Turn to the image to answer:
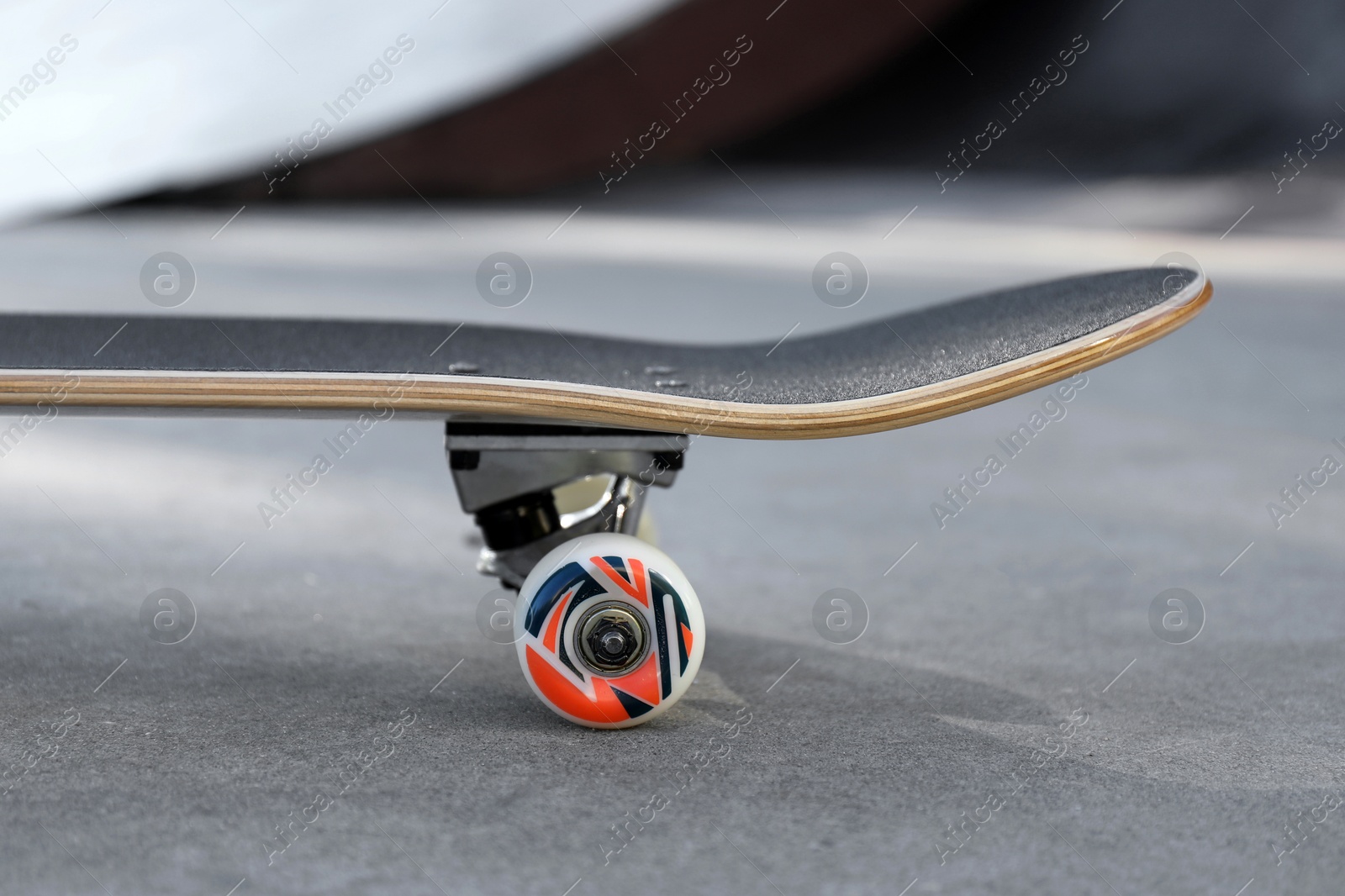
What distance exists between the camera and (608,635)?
122 cm

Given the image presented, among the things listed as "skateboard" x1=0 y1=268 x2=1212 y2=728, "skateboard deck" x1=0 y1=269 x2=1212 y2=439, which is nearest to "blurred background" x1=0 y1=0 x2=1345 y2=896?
"skateboard" x1=0 y1=268 x2=1212 y2=728

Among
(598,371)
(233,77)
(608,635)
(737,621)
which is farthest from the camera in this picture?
(233,77)

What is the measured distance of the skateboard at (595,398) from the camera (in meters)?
1.20

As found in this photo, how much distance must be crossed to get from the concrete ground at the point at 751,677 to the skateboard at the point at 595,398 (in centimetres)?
10

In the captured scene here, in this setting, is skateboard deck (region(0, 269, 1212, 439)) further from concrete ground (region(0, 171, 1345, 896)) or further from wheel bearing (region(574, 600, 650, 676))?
concrete ground (region(0, 171, 1345, 896))

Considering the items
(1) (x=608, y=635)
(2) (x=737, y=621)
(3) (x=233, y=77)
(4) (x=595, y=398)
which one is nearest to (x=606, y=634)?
(1) (x=608, y=635)

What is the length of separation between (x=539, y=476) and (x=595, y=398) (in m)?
0.20

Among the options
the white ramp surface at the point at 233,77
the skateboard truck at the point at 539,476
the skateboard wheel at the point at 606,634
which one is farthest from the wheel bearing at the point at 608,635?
the white ramp surface at the point at 233,77

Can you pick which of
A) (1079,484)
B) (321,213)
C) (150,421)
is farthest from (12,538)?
(321,213)

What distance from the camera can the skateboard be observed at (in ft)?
3.94

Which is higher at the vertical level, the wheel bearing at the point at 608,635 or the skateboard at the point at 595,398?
the skateboard at the point at 595,398

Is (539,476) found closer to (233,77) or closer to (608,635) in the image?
(608,635)

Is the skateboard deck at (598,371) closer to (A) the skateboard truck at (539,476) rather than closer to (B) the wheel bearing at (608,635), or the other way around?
(A) the skateboard truck at (539,476)

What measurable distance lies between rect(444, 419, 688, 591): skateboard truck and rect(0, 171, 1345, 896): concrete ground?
156 mm
